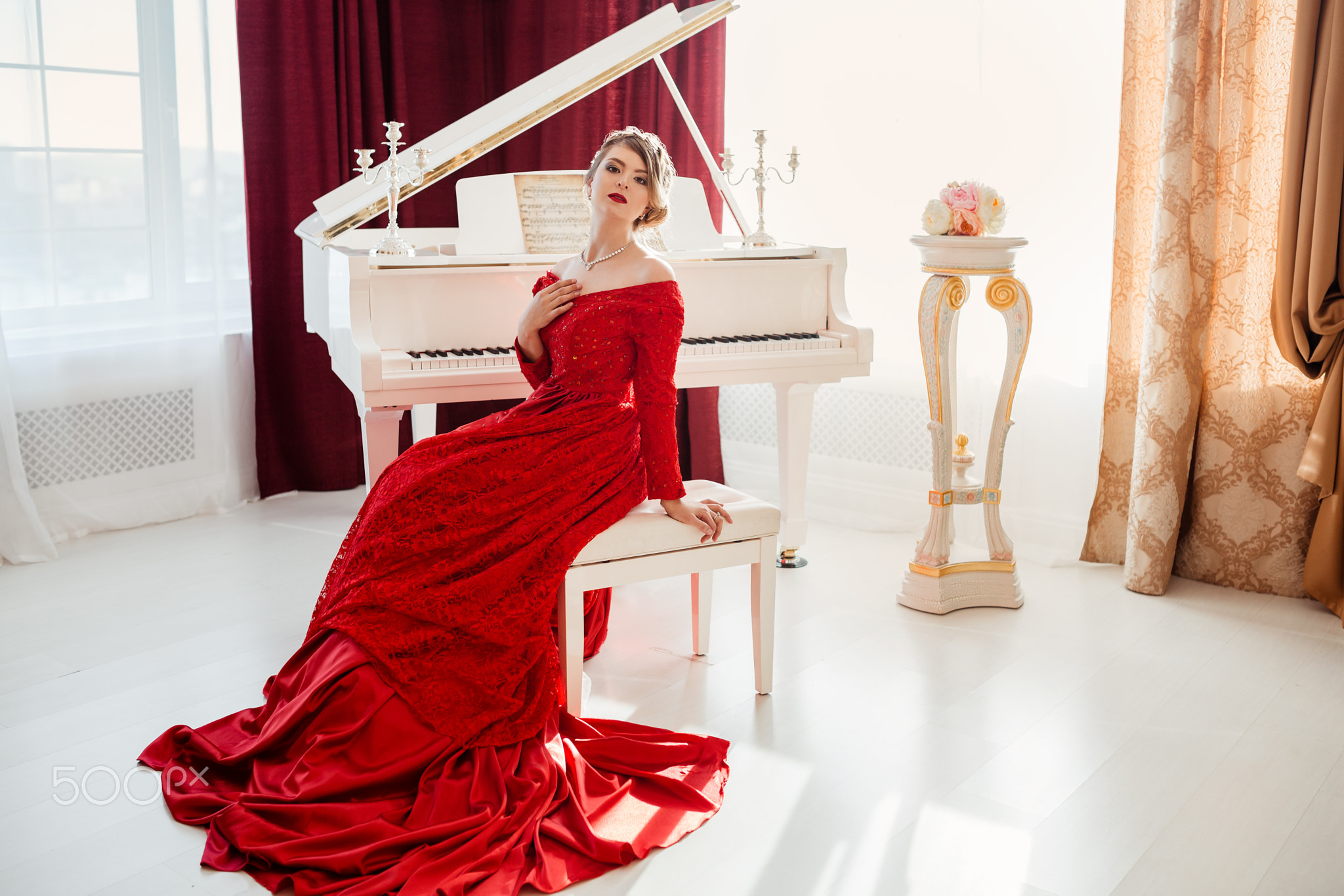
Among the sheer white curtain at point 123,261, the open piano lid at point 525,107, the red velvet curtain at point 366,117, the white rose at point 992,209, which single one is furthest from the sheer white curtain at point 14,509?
the white rose at point 992,209

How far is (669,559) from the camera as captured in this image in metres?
2.62

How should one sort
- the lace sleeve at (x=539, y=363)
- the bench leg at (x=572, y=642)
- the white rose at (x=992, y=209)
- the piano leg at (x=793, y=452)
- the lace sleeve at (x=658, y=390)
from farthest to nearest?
the piano leg at (x=793, y=452) < the white rose at (x=992, y=209) < the lace sleeve at (x=539, y=363) < the lace sleeve at (x=658, y=390) < the bench leg at (x=572, y=642)

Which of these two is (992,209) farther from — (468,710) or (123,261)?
(123,261)

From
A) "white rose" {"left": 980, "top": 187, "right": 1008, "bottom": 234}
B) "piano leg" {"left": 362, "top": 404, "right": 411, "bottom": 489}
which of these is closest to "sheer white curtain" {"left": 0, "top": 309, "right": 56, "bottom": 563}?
"piano leg" {"left": 362, "top": 404, "right": 411, "bottom": 489}

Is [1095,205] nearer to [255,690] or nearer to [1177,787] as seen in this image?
[1177,787]

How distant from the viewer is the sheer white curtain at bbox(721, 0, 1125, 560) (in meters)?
3.94

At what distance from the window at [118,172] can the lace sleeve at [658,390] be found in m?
2.53

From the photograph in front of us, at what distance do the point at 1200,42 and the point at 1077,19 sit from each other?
52cm

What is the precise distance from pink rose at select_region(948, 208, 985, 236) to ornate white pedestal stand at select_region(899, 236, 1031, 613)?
0.03 meters

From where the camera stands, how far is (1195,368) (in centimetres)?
360

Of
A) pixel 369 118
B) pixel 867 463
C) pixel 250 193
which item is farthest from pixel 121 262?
pixel 867 463

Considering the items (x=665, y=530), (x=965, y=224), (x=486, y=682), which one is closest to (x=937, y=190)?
(x=965, y=224)

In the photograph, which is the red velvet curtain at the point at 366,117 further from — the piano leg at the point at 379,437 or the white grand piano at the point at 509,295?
the piano leg at the point at 379,437

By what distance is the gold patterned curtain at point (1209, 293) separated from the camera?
3467mm
